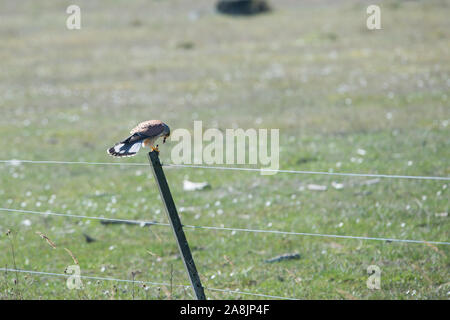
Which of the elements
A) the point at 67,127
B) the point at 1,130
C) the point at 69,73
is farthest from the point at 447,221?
the point at 69,73

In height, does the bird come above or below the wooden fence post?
above

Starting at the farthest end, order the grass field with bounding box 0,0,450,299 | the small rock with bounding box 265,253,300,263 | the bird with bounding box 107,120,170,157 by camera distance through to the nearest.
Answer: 1. the small rock with bounding box 265,253,300,263
2. the grass field with bounding box 0,0,450,299
3. the bird with bounding box 107,120,170,157

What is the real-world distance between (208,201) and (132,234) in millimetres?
1967

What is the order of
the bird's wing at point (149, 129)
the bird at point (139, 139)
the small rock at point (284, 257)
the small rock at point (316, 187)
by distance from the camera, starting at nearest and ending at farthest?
1. the bird at point (139, 139)
2. the bird's wing at point (149, 129)
3. the small rock at point (284, 257)
4. the small rock at point (316, 187)

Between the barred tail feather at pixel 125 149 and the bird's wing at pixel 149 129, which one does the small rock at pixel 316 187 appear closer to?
the bird's wing at pixel 149 129

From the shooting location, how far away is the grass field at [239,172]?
8.73 meters

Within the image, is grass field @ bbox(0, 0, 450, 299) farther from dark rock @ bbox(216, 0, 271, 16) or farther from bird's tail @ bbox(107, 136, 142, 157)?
dark rock @ bbox(216, 0, 271, 16)

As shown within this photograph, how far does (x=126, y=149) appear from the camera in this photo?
18.6 feet

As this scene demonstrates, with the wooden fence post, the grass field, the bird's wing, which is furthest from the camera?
the grass field

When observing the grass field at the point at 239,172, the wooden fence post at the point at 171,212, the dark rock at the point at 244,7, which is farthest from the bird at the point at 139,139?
the dark rock at the point at 244,7

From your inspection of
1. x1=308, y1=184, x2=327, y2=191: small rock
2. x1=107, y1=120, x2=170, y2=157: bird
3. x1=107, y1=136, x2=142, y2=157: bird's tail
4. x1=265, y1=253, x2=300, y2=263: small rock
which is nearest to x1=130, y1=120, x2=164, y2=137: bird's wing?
x1=107, y1=120, x2=170, y2=157: bird

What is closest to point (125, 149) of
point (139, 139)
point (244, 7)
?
point (139, 139)

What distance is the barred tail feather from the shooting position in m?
5.59

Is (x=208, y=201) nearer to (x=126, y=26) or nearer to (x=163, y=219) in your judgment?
(x=163, y=219)
